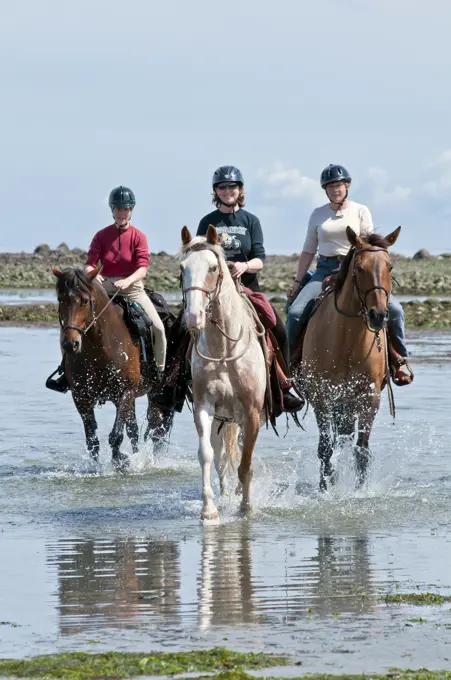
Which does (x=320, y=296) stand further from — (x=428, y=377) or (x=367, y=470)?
(x=428, y=377)

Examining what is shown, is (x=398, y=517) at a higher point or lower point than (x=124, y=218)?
lower

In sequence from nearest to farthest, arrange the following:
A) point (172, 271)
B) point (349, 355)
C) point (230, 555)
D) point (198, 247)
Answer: point (230, 555)
point (198, 247)
point (349, 355)
point (172, 271)

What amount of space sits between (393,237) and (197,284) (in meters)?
2.36

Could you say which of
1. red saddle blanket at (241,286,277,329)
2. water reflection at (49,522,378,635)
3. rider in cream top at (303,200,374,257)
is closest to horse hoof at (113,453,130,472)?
red saddle blanket at (241,286,277,329)

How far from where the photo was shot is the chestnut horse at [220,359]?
9.28m

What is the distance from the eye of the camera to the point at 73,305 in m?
12.4

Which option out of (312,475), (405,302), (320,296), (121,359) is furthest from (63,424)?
(405,302)

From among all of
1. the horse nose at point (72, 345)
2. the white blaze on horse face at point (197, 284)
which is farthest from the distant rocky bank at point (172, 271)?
the white blaze on horse face at point (197, 284)

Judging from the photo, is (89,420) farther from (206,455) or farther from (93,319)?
(206,455)

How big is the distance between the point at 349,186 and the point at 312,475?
287cm

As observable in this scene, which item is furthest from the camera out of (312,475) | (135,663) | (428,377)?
(428,377)

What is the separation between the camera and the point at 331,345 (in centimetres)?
1122

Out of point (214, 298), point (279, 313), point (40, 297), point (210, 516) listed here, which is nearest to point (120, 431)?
point (210, 516)

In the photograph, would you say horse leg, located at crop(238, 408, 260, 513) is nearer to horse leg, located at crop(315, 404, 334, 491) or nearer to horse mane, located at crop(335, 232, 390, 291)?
horse leg, located at crop(315, 404, 334, 491)
